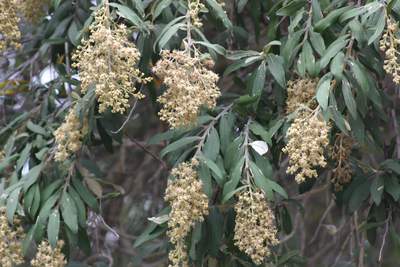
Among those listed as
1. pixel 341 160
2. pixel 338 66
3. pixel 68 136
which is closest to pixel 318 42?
pixel 338 66

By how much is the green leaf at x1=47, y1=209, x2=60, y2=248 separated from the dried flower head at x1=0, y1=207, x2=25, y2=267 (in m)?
0.13

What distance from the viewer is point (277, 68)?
2.51 metres

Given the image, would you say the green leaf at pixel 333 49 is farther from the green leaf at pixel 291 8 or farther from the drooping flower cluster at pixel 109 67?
the drooping flower cluster at pixel 109 67

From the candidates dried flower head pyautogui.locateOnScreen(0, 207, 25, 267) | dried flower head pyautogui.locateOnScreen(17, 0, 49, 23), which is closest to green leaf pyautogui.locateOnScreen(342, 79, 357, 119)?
A: dried flower head pyautogui.locateOnScreen(0, 207, 25, 267)

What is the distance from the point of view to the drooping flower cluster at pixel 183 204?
7.20 feet

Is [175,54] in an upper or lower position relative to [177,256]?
upper

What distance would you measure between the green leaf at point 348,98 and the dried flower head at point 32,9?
→ 118 cm

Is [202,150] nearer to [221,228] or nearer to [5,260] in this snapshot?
[221,228]

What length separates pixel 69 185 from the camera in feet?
8.93

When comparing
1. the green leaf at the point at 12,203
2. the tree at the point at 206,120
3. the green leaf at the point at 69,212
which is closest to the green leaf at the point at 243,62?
the tree at the point at 206,120

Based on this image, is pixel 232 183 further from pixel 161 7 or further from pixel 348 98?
pixel 161 7

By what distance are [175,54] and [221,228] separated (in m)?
0.61

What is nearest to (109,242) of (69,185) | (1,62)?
(1,62)

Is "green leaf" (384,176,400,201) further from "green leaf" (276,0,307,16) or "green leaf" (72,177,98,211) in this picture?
"green leaf" (72,177,98,211)
